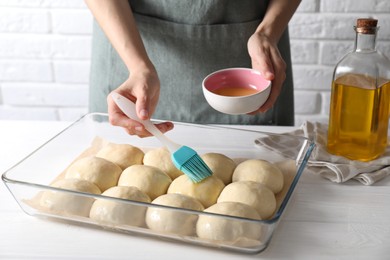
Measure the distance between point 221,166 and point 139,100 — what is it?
148 millimetres

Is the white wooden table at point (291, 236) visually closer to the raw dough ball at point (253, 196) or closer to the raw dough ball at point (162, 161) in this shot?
the raw dough ball at point (253, 196)

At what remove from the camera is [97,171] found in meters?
0.77

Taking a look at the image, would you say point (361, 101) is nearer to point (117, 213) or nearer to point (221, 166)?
point (221, 166)

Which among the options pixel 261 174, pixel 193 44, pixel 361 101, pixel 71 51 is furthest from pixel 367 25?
pixel 71 51

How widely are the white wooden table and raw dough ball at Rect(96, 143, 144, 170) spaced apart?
0.14 m

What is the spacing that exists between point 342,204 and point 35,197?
407mm

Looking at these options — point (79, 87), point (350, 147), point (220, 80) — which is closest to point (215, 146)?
point (220, 80)

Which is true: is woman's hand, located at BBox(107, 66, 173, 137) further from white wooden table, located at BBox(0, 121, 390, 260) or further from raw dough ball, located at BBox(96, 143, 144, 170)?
white wooden table, located at BBox(0, 121, 390, 260)

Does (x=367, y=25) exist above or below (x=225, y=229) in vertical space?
above

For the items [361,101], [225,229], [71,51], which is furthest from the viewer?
[71,51]

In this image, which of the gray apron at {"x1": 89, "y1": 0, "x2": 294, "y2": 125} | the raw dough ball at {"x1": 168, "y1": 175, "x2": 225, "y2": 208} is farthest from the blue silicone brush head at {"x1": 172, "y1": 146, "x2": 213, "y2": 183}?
the gray apron at {"x1": 89, "y1": 0, "x2": 294, "y2": 125}

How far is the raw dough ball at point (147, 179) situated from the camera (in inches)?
29.2

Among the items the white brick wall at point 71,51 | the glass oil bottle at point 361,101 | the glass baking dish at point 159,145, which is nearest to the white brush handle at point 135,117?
the glass baking dish at point 159,145

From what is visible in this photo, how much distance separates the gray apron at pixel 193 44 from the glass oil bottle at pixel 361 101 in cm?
25
